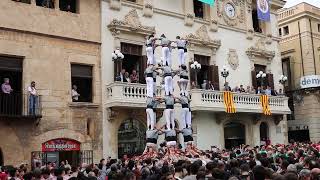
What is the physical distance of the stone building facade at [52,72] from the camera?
19812 millimetres

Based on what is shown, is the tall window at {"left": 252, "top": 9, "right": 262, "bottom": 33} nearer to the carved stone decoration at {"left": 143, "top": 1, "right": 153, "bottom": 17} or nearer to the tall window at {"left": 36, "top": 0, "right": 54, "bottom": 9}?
the carved stone decoration at {"left": 143, "top": 1, "right": 153, "bottom": 17}

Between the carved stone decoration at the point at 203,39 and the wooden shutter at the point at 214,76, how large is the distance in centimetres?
111

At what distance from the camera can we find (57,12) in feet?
71.1

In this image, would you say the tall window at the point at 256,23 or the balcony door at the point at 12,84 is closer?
the balcony door at the point at 12,84

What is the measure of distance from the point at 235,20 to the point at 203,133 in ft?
27.0

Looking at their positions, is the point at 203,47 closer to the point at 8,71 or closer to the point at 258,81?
the point at 258,81

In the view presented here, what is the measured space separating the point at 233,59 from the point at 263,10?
4.26 m

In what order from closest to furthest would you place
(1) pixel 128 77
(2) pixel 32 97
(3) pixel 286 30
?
1. (2) pixel 32 97
2. (1) pixel 128 77
3. (3) pixel 286 30

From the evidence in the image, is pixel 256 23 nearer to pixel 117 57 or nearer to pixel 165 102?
pixel 117 57

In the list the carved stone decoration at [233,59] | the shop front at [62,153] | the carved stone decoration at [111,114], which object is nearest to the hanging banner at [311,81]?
the carved stone decoration at [233,59]

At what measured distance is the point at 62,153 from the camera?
850 inches

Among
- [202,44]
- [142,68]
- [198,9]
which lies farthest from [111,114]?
[198,9]

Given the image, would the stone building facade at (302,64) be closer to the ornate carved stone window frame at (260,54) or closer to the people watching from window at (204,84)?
the ornate carved stone window frame at (260,54)

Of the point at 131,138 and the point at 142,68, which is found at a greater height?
the point at 142,68
